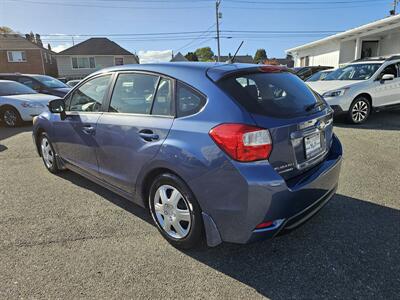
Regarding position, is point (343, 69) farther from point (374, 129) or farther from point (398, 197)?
point (398, 197)

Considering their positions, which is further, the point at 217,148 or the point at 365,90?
the point at 365,90

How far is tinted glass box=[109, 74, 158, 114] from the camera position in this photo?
2977mm

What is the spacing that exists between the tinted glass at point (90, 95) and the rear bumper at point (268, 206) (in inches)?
79.9

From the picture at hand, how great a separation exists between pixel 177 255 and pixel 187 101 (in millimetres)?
1379

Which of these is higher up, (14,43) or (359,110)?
(14,43)

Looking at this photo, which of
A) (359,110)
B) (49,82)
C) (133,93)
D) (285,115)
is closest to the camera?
(285,115)

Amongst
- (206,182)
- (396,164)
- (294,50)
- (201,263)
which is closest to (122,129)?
(206,182)

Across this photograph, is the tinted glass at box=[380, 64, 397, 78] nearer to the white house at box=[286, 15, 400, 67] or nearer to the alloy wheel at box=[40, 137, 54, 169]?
the alloy wheel at box=[40, 137, 54, 169]

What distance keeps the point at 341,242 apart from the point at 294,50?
31.2 meters

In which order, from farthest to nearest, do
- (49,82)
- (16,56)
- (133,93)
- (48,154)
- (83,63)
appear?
(83,63) < (16,56) < (49,82) < (48,154) < (133,93)

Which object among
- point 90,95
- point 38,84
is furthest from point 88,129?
point 38,84

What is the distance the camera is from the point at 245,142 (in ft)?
7.32

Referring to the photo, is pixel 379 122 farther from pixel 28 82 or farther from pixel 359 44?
pixel 359 44

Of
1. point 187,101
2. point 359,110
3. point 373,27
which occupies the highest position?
point 373,27
